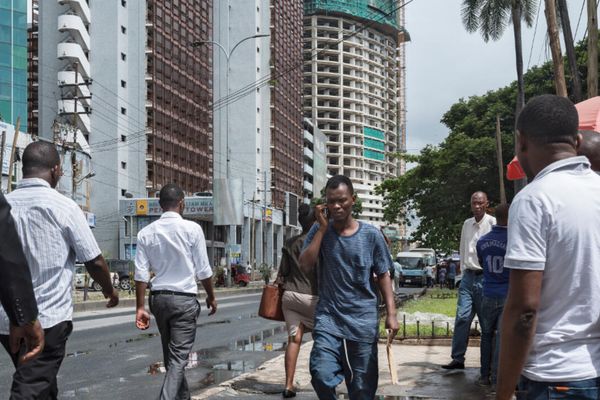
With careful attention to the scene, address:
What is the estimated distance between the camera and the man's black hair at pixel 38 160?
4.46 metres

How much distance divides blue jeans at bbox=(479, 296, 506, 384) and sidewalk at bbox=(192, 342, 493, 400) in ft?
0.74

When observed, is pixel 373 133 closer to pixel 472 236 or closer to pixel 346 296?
pixel 472 236

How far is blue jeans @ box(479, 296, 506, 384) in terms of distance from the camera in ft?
23.2

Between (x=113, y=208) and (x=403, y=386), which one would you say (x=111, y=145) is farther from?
(x=403, y=386)

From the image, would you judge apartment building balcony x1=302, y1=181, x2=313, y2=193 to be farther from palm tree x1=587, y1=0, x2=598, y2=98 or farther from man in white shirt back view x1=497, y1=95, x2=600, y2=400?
man in white shirt back view x1=497, y1=95, x2=600, y2=400

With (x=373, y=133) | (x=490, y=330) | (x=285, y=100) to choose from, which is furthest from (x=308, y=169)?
(x=490, y=330)

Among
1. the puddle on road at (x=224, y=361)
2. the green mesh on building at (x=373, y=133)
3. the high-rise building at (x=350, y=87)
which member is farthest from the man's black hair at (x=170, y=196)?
the green mesh on building at (x=373, y=133)

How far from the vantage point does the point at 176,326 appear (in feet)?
19.5

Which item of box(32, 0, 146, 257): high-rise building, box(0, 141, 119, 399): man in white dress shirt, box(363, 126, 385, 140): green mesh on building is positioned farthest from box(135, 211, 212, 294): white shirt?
box(363, 126, 385, 140): green mesh on building

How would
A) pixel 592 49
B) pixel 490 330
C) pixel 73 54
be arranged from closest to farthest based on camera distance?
pixel 490 330
pixel 592 49
pixel 73 54

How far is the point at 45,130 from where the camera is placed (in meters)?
61.8

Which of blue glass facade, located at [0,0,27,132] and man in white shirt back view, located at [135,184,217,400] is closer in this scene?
man in white shirt back view, located at [135,184,217,400]

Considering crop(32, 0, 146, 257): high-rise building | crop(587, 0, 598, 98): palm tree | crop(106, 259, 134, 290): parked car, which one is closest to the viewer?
crop(587, 0, 598, 98): palm tree

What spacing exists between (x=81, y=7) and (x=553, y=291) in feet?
210
